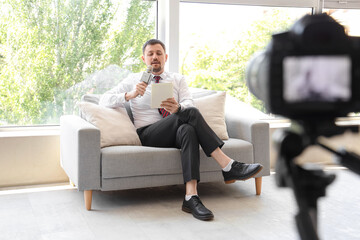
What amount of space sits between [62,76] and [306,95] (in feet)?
11.2

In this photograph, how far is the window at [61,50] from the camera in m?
3.55

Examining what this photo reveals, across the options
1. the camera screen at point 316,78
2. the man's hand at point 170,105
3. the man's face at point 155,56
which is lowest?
the man's hand at point 170,105

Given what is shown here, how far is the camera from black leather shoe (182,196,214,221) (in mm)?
2598

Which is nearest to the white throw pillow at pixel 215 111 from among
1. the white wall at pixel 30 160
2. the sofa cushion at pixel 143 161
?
the sofa cushion at pixel 143 161

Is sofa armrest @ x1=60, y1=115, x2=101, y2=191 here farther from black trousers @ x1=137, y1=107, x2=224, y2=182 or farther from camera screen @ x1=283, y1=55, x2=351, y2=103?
camera screen @ x1=283, y1=55, x2=351, y2=103

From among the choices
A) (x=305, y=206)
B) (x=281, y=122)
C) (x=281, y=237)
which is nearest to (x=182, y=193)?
(x=281, y=237)

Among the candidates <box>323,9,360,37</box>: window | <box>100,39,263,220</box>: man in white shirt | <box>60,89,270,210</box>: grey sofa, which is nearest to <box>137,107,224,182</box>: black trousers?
<box>100,39,263,220</box>: man in white shirt

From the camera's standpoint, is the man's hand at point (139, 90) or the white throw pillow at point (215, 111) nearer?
the man's hand at point (139, 90)

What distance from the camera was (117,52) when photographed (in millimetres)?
3881

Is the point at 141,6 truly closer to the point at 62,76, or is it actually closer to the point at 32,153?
the point at 62,76

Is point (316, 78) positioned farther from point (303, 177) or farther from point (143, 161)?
point (143, 161)

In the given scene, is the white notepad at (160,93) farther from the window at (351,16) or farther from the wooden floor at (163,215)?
the window at (351,16)

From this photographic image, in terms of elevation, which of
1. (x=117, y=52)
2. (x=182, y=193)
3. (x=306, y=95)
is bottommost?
(x=182, y=193)

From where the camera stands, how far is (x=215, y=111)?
11.1 ft
